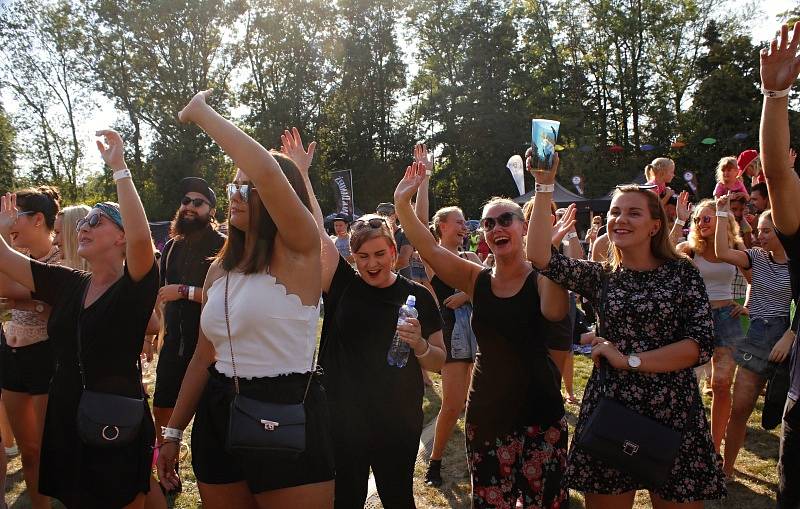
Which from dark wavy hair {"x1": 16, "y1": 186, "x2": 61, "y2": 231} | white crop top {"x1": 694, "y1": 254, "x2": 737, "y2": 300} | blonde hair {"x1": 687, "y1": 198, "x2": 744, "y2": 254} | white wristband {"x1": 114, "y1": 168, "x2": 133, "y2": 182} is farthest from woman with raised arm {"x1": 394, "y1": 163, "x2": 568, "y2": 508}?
dark wavy hair {"x1": 16, "y1": 186, "x2": 61, "y2": 231}

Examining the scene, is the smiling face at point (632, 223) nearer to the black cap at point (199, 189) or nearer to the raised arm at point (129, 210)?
the raised arm at point (129, 210)

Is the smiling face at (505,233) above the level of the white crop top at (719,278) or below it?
above

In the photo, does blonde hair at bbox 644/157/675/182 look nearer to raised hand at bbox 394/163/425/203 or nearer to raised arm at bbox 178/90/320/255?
raised hand at bbox 394/163/425/203

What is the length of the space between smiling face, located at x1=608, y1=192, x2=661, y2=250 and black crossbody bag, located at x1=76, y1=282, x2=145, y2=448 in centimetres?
253

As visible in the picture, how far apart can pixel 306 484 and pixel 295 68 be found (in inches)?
1423

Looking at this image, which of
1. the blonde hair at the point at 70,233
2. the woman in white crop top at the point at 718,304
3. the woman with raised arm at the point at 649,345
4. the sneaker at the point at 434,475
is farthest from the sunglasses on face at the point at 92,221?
the woman in white crop top at the point at 718,304

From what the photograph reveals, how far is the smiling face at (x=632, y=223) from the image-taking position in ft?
9.41

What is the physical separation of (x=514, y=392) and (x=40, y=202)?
3370 mm

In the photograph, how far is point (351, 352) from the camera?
3.32 meters

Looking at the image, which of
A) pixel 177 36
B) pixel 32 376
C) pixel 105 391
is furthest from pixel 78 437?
pixel 177 36

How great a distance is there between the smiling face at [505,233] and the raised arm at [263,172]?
1358 millimetres

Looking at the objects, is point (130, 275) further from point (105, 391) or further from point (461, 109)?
point (461, 109)

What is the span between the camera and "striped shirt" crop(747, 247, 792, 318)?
466 cm

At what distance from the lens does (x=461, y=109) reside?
35406 mm
